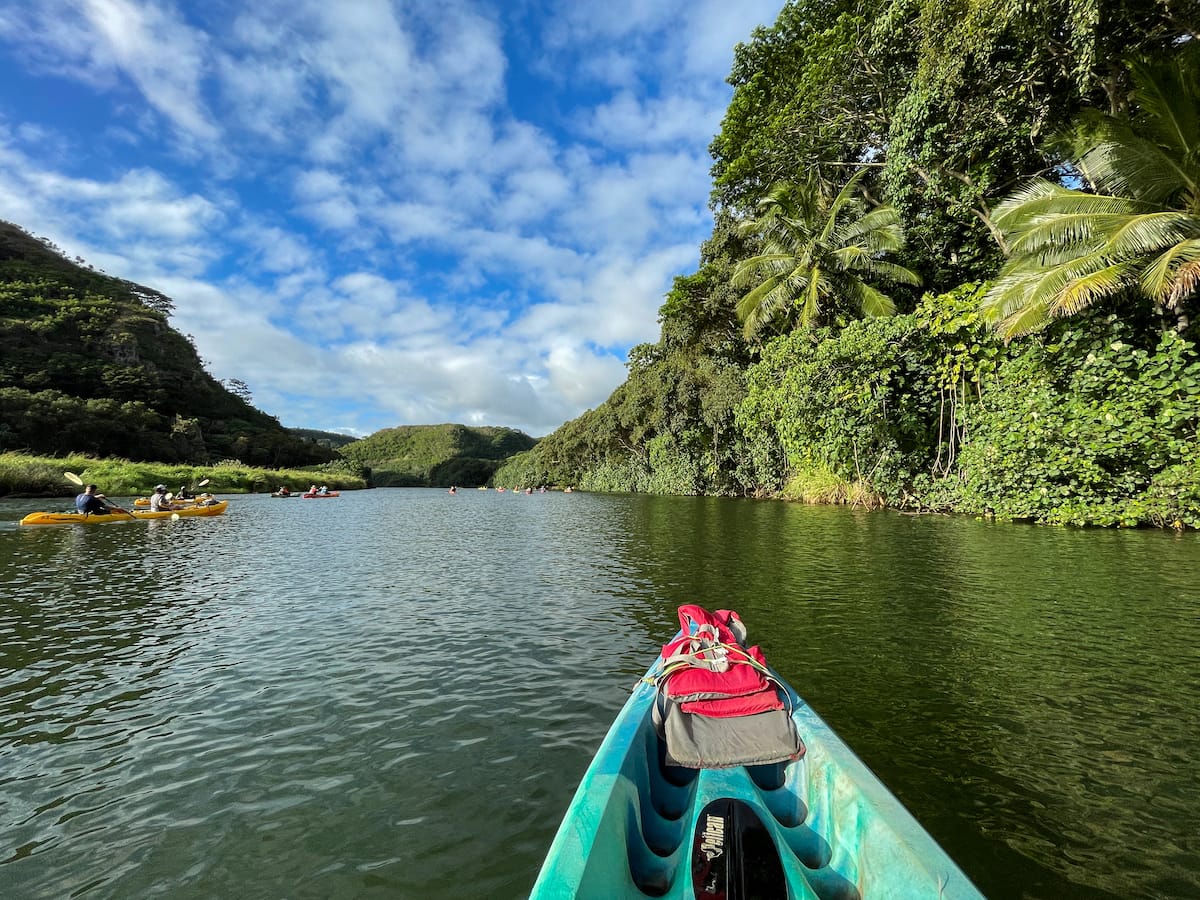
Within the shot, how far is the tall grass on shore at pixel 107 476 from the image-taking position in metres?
33.0

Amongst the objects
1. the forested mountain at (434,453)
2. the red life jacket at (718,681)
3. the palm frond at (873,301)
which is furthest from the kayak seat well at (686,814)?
the forested mountain at (434,453)

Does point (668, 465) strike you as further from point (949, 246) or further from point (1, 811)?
point (1, 811)

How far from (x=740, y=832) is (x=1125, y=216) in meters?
17.7

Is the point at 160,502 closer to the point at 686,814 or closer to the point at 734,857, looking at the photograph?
the point at 686,814

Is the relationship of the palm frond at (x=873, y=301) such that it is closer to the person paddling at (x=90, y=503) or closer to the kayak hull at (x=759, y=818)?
the kayak hull at (x=759, y=818)

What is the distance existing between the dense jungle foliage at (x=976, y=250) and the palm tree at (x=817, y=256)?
0.12 m

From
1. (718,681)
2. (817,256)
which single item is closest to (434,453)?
(817,256)

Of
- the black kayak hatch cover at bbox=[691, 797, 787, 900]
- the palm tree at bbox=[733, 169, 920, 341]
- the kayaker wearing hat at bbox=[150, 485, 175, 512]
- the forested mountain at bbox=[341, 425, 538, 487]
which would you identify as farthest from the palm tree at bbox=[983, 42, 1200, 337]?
the forested mountain at bbox=[341, 425, 538, 487]

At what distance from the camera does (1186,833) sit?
331 cm

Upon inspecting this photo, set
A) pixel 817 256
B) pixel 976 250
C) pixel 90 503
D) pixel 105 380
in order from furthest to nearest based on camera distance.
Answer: pixel 105 380
pixel 817 256
pixel 976 250
pixel 90 503

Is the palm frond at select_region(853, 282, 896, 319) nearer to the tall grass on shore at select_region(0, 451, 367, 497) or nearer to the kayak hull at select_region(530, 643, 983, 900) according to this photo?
the kayak hull at select_region(530, 643, 983, 900)

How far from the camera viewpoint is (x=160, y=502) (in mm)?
24891

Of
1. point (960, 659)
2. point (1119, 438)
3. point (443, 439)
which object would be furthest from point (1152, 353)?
point (443, 439)

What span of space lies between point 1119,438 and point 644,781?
18.3m
